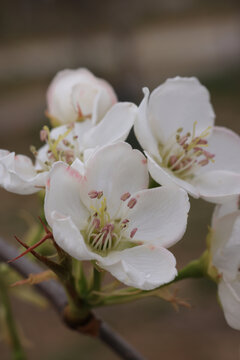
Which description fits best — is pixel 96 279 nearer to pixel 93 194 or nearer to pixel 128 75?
pixel 93 194

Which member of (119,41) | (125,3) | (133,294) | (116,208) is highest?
(116,208)

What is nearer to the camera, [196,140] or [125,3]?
[196,140]

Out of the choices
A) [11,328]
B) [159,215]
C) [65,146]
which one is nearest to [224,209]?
[159,215]

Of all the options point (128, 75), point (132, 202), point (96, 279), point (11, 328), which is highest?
point (132, 202)

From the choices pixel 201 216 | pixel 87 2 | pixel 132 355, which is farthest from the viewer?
pixel 87 2

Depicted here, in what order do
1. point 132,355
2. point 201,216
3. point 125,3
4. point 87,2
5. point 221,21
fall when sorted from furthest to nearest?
point 221,21 < point 87,2 < point 125,3 < point 201,216 < point 132,355

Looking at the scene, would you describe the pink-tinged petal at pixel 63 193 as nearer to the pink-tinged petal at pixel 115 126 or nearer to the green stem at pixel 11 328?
the pink-tinged petal at pixel 115 126

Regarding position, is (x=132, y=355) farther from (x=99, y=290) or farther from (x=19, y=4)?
(x=19, y=4)

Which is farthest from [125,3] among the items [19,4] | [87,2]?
[19,4]
